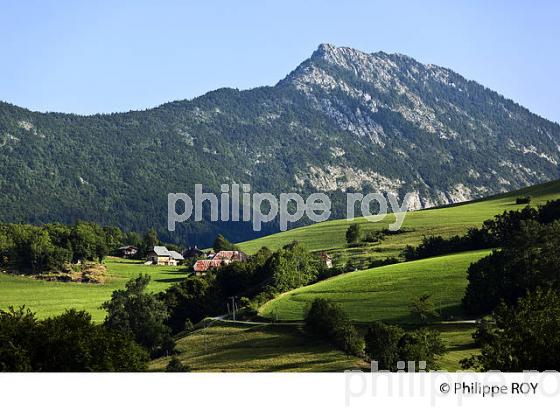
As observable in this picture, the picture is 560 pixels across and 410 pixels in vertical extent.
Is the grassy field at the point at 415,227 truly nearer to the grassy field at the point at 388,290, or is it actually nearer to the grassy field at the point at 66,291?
the grassy field at the point at 388,290

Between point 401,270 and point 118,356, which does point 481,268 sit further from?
point 118,356

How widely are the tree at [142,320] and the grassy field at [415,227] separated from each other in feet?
117

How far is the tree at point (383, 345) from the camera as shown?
52688mm

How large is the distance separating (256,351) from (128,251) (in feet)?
338

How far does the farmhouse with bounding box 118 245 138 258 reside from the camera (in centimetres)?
16338

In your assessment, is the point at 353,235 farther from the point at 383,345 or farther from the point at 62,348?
the point at 62,348

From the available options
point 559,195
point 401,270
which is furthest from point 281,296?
point 559,195

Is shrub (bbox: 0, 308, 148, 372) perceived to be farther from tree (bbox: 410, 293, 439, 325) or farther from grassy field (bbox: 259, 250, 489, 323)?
grassy field (bbox: 259, 250, 489, 323)

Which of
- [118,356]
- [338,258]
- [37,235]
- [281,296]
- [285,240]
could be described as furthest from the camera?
[285,240]

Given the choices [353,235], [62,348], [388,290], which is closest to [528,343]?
[62,348]

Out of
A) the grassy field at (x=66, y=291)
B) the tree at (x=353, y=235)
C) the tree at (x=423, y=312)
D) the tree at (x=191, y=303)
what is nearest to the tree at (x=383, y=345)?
the tree at (x=423, y=312)

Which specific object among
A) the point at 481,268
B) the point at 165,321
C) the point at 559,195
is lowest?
the point at 165,321

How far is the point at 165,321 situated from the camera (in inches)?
3713
